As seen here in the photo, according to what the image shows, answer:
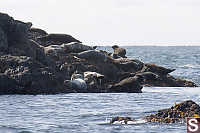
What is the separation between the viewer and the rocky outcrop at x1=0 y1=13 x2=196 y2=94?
28.8m

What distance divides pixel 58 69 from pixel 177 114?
16.6 metres

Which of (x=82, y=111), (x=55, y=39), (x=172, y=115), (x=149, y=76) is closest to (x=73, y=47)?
(x=55, y=39)

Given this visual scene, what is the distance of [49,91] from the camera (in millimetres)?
29516

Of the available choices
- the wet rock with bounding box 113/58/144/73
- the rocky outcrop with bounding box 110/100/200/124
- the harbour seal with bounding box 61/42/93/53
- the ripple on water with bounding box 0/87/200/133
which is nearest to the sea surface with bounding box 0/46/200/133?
the ripple on water with bounding box 0/87/200/133

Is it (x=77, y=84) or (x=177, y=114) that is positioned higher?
(x=77, y=84)

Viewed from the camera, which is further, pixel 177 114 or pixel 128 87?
pixel 128 87

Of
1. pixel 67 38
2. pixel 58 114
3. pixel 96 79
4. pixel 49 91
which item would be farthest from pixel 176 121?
pixel 67 38

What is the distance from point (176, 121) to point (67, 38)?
87.1 feet

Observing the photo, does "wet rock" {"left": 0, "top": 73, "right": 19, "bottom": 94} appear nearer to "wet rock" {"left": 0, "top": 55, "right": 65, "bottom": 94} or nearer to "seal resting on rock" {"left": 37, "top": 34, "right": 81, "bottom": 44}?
A: "wet rock" {"left": 0, "top": 55, "right": 65, "bottom": 94}

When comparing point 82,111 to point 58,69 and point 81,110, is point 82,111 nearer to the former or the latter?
point 81,110

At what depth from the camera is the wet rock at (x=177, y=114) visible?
19172 millimetres

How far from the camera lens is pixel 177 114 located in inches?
768

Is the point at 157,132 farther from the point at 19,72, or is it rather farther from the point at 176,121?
the point at 19,72

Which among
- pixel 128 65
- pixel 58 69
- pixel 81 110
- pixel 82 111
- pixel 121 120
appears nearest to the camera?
pixel 121 120
